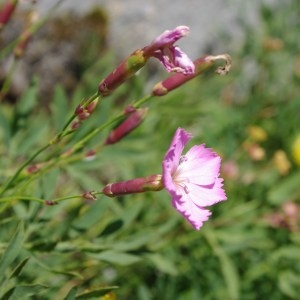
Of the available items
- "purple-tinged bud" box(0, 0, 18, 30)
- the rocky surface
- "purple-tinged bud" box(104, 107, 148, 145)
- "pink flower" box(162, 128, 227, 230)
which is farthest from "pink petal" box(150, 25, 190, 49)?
the rocky surface

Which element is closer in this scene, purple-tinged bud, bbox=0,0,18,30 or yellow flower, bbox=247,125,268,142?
purple-tinged bud, bbox=0,0,18,30

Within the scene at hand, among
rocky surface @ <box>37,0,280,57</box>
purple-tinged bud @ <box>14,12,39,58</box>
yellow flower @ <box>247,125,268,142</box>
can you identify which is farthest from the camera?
rocky surface @ <box>37,0,280,57</box>

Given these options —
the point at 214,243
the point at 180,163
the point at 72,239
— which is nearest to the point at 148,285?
the point at 214,243

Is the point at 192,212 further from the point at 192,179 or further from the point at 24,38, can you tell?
the point at 24,38

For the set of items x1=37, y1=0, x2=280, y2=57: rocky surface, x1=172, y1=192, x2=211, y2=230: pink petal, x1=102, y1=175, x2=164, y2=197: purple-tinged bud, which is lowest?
x1=172, y1=192, x2=211, y2=230: pink petal

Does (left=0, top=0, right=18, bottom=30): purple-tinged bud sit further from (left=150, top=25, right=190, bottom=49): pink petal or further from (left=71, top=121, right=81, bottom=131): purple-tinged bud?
(left=150, top=25, right=190, bottom=49): pink petal

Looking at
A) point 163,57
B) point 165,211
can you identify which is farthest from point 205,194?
point 165,211
